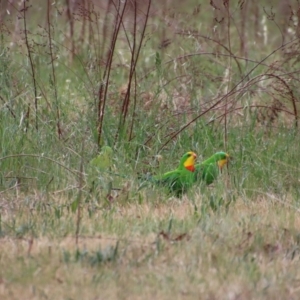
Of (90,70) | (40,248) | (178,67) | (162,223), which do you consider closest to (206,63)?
(178,67)

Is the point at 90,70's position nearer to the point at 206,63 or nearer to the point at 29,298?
the point at 206,63

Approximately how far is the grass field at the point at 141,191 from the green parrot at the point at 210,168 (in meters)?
0.08

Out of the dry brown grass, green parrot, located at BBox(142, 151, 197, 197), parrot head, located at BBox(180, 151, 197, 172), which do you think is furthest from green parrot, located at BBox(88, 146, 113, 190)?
the dry brown grass

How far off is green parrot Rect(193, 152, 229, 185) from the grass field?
0.26 feet

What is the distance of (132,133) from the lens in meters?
6.68

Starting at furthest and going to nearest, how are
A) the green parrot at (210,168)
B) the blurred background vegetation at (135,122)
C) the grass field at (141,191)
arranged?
the blurred background vegetation at (135,122) < the green parrot at (210,168) < the grass field at (141,191)

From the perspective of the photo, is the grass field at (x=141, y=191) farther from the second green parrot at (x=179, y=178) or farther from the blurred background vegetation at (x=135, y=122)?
the second green parrot at (x=179, y=178)

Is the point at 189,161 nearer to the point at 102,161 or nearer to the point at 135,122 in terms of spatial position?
the point at 102,161

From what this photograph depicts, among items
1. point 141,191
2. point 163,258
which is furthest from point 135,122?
point 163,258

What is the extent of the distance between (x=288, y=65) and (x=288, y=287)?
4183mm

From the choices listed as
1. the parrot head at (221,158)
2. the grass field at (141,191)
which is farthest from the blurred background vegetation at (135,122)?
the parrot head at (221,158)

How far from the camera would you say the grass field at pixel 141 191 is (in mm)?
4035

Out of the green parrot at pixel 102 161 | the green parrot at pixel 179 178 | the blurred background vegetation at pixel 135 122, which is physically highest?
the blurred background vegetation at pixel 135 122

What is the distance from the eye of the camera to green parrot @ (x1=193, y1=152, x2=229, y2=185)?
5.88 meters
